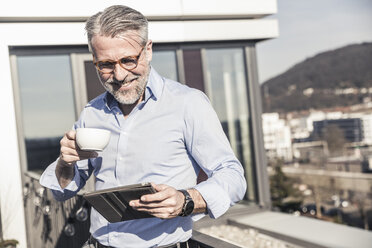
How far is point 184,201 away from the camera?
3.35 feet

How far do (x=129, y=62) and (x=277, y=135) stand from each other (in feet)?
266

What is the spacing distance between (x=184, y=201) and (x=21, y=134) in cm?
465

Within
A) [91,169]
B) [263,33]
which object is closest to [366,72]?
[263,33]

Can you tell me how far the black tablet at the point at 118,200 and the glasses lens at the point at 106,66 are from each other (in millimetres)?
328

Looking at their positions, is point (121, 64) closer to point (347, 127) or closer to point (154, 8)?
point (154, 8)

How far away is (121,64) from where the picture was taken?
3.91ft

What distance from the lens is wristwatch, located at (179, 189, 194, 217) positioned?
40.4 inches

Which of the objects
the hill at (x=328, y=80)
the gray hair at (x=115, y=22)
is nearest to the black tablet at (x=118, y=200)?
the gray hair at (x=115, y=22)

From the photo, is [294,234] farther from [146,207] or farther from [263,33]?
[146,207]

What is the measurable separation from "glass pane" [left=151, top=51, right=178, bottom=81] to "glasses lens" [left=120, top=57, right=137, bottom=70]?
4.65 meters

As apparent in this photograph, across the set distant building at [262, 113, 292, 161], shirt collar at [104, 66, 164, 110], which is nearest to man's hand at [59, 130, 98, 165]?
shirt collar at [104, 66, 164, 110]

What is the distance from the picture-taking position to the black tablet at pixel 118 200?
3.16 ft

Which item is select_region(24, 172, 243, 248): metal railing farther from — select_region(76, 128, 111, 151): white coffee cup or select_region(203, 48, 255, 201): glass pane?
select_region(203, 48, 255, 201): glass pane

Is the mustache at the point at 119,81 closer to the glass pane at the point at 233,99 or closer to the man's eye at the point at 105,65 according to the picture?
the man's eye at the point at 105,65
